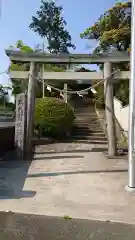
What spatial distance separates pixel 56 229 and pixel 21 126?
263 inches

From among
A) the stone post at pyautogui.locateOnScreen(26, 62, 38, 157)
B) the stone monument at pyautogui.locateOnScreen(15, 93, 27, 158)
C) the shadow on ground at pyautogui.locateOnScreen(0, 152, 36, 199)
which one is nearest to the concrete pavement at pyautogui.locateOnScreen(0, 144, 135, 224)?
the shadow on ground at pyautogui.locateOnScreen(0, 152, 36, 199)

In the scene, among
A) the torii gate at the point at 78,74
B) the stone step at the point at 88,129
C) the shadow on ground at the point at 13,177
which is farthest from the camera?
the stone step at the point at 88,129

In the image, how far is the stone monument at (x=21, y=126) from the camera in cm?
1057

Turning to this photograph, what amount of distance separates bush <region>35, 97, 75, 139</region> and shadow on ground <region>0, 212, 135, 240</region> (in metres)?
9.92

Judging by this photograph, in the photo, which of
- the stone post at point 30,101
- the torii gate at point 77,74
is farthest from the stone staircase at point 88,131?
the stone post at point 30,101

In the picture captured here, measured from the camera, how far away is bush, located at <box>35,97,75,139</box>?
1481cm

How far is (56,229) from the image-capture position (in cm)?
436

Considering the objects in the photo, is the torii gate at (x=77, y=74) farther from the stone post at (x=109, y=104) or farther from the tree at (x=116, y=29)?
the tree at (x=116, y=29)

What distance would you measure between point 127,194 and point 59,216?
1.97 meters

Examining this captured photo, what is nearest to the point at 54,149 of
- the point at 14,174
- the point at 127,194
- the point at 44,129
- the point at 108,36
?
the point at 44,129

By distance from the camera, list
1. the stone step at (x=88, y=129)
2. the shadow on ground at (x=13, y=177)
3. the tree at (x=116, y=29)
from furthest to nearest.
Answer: the tree at (x=116, y=29) → the stone step at (x=88, y=129) → the shadow on ground at (x=13, y=177)

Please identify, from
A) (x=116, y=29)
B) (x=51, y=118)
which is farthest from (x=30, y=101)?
(x=116, y=29)

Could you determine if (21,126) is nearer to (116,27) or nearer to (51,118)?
(51,118)

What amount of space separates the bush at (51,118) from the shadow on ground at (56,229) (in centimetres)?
992
